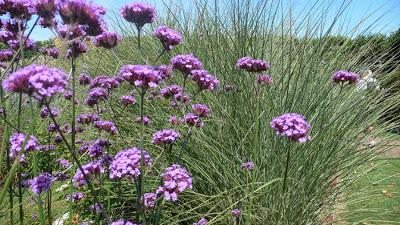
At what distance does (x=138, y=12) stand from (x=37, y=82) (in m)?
0.89

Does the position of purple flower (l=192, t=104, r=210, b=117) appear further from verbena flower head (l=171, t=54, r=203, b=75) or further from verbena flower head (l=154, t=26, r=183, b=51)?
verbena flower head (l=154, t=26, r=183, b=51)

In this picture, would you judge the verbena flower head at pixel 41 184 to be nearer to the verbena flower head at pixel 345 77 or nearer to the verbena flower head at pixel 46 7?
the verbena flower head at pixel 46 7

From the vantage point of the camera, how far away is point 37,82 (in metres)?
1.02

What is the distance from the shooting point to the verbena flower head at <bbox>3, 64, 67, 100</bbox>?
1.02 m

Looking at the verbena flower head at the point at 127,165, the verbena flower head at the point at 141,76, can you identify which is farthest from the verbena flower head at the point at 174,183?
the verbena flower head at the point at 141,76

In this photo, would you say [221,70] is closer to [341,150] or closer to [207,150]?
[207,150]

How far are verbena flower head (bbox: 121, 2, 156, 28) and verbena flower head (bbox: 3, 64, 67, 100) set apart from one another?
83 centimetres

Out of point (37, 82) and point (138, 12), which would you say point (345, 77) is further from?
point (37, 82)

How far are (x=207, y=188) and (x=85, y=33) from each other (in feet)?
4.74

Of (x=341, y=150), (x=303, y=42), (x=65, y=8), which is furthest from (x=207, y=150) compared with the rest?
(x=65, y=8)

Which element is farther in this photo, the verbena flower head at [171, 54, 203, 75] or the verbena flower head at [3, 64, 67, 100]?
the verbena flower head at [171, 54, 203, 75]

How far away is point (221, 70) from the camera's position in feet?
10.6

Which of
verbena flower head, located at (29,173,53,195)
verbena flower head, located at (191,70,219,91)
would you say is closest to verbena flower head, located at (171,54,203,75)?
verbena flower head, located at (191,70,219,91)

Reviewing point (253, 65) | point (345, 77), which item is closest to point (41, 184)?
point (253, 65)
